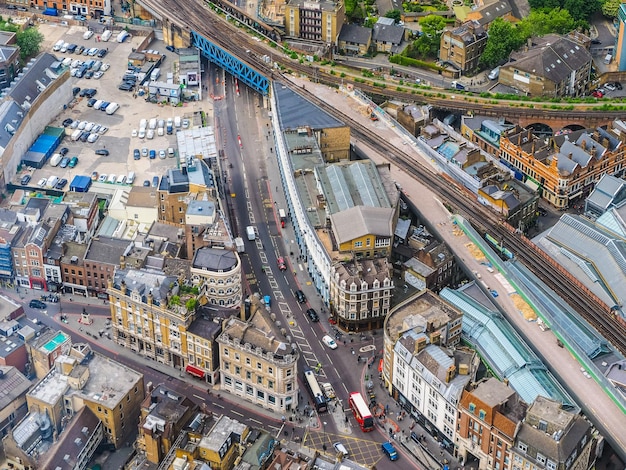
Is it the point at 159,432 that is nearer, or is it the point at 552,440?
the point at 552,440

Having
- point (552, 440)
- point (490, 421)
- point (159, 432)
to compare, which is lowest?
point (159, 432)

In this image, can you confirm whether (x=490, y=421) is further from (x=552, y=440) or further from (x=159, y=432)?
(x=159, y=432)

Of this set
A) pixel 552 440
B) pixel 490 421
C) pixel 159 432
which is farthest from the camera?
pixel 159 432

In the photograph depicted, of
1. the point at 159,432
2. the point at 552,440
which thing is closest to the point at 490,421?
the point at 552,440

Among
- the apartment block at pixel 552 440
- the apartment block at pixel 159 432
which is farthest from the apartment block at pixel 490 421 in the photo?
the apartment block at pixel 159 432

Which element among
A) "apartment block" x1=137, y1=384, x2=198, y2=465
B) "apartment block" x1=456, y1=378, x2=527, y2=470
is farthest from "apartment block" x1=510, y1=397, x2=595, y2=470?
"apartment block" x1=137, y1=384, x2=198, y2=465

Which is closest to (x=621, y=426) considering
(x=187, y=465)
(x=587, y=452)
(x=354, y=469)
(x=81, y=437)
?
(x=587, y=452)

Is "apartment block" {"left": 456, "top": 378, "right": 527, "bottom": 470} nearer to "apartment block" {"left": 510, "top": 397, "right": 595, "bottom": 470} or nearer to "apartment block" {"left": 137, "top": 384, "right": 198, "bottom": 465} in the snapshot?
"apartment block" {"left": 510, "top": 397, "right": 595, "bottom": 470}

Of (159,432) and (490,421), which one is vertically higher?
(490,421)

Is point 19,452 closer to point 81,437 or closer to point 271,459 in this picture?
point 81,437

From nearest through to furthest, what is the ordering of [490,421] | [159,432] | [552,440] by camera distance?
[552,440], [490,421], [159,432]
